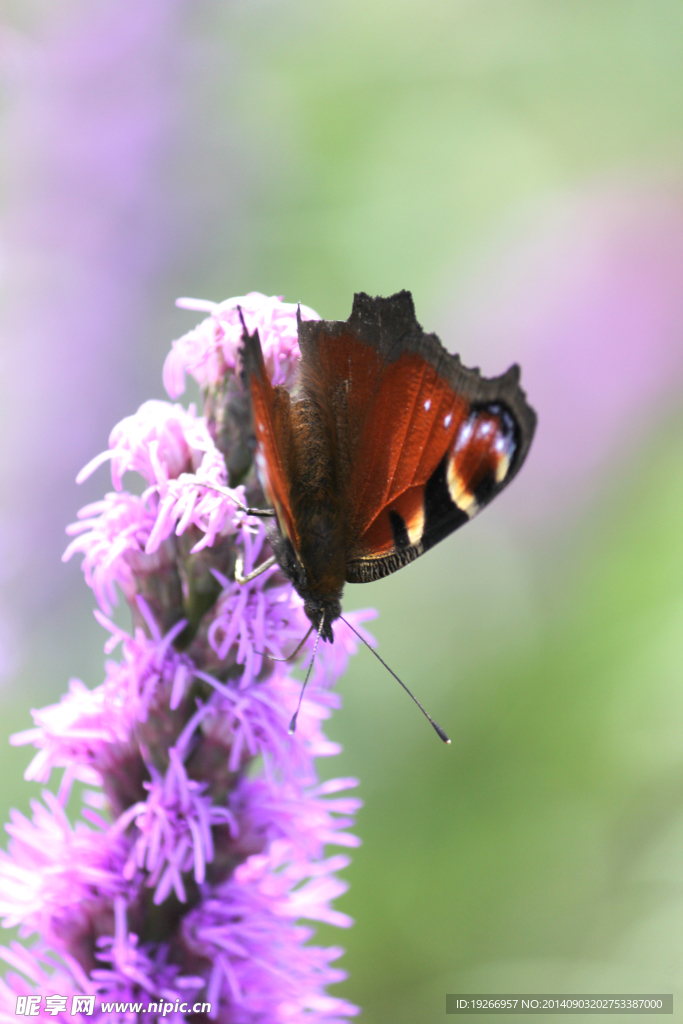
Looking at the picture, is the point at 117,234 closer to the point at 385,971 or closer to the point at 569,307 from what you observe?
the point at 569,307

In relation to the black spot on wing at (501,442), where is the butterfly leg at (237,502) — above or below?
above

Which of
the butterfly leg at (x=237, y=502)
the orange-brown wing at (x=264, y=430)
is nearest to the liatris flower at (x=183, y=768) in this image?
the butterfly leg at (x=237, y=502)

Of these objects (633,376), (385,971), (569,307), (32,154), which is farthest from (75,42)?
(385,971)

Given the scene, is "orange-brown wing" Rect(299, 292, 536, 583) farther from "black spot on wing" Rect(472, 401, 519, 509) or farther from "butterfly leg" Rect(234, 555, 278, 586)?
"butterfly leg" Rect(234, 555, 278, 586)

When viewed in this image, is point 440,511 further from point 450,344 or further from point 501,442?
point 450,344

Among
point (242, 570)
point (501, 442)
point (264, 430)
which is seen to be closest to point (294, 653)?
point (242, 570)

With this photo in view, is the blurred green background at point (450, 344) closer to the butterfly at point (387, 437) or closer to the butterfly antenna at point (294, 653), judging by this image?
the butterfly antenna at point (294, 653)

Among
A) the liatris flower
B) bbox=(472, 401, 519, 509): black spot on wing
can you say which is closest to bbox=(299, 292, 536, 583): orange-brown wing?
bbox=(472, 401, 519, 509): black spot on wing
